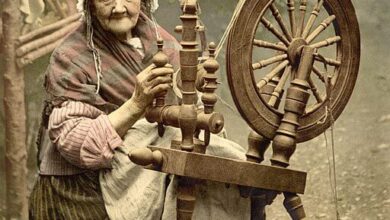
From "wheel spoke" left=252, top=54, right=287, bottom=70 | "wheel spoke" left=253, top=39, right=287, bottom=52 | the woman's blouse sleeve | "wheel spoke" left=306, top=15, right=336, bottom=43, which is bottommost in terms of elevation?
the woman's blouse sleeve

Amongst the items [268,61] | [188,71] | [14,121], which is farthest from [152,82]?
[14,121]

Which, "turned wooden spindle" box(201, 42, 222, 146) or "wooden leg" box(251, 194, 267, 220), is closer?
"turned wooden spindle" box(201, 42, 222, 146)

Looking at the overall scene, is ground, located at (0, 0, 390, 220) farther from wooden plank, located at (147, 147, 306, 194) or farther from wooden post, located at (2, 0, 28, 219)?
wooden plank, located at (147, 147, 306, 194)

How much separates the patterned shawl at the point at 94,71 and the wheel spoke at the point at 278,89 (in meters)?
0.36

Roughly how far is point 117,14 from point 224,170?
1.61 feet

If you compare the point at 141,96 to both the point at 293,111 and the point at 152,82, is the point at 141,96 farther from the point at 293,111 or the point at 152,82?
the point at 293,111

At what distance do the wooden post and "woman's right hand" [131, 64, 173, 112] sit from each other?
1.11 meters

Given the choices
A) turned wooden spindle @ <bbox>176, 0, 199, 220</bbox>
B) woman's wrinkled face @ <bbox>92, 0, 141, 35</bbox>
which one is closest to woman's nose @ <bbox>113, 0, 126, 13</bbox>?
woman's wrinkled face @ <bbox>92, 0, 141, 35</bbox>

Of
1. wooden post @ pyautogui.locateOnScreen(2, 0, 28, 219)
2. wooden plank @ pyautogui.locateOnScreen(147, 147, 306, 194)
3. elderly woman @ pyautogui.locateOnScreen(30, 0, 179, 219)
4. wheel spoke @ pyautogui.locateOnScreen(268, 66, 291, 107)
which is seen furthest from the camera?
wooden post @ pyautogui.locateOnScreen(2, 0, 28, 219)

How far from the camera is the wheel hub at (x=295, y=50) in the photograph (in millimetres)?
2111

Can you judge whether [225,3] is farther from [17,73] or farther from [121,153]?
[121,153]

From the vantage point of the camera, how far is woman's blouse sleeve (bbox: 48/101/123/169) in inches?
86.9

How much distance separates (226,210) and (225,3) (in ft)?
3.86

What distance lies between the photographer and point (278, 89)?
212 cm
